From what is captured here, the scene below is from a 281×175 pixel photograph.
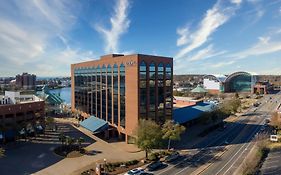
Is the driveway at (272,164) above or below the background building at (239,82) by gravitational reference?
below

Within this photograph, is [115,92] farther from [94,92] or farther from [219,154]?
[219,154]

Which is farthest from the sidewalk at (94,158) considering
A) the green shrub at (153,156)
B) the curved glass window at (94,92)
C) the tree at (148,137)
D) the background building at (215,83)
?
the background building at (215,83)

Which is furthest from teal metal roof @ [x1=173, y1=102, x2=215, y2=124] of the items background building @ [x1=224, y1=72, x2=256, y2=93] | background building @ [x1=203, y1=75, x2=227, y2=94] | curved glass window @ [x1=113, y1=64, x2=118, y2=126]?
background building @ [x1=224, y1=72, x2=256, y2=93]

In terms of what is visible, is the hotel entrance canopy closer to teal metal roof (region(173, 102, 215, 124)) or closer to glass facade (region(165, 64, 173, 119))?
glass facade (region(165, 64, 173, 119))

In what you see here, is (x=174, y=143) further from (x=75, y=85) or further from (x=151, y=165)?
(x=75, y=85)

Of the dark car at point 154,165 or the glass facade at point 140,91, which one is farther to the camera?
the glass facade at point 140,91

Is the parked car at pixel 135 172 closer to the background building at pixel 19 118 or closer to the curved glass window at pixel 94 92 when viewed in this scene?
the background building at pixel 19 118
